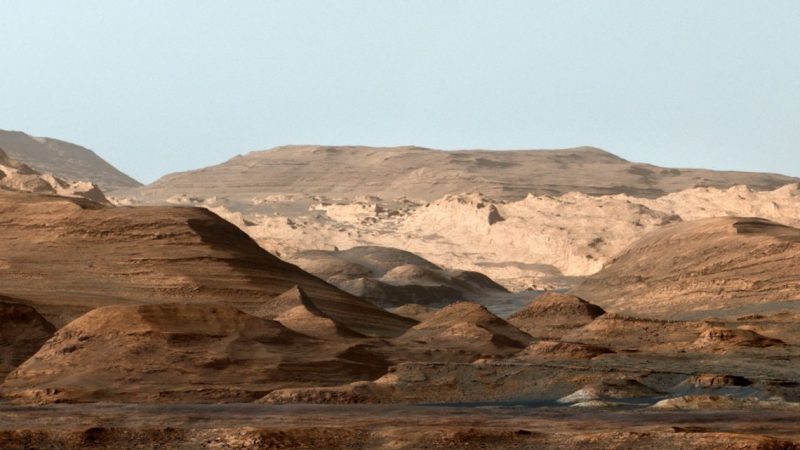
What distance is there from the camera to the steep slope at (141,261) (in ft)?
159

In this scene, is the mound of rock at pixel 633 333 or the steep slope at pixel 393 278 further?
the steep slope at pixel 393 278

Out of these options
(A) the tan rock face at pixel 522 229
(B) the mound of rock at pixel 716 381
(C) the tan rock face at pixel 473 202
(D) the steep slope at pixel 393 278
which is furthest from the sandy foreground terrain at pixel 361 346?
(C) the tan rock face at pixel 473 202

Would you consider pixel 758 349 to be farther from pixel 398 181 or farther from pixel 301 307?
pixel 398 181

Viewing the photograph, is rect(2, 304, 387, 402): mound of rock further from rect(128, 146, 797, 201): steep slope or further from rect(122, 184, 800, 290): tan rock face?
rect(128, 146, 797, 201): steep slope

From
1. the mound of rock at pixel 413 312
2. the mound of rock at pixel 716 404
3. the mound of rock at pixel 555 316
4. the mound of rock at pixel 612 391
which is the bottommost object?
the mound of rock at pixel 413 312

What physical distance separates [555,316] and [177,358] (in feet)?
87.1

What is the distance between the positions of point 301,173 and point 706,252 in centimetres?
11702

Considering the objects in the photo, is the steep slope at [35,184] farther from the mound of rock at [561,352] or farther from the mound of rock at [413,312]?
the mound of rock at [561,352]

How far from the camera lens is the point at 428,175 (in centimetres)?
16712

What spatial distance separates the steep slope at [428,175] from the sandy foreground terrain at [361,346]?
69777mm

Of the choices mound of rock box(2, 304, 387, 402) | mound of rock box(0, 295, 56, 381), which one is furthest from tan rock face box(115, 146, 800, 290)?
mound of rock box(2, 304, 387, 402)

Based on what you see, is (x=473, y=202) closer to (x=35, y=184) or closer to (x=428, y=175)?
(x=35, y=184)

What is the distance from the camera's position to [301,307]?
45.0 meters

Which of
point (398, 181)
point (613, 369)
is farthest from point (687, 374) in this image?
point (398, 181)
